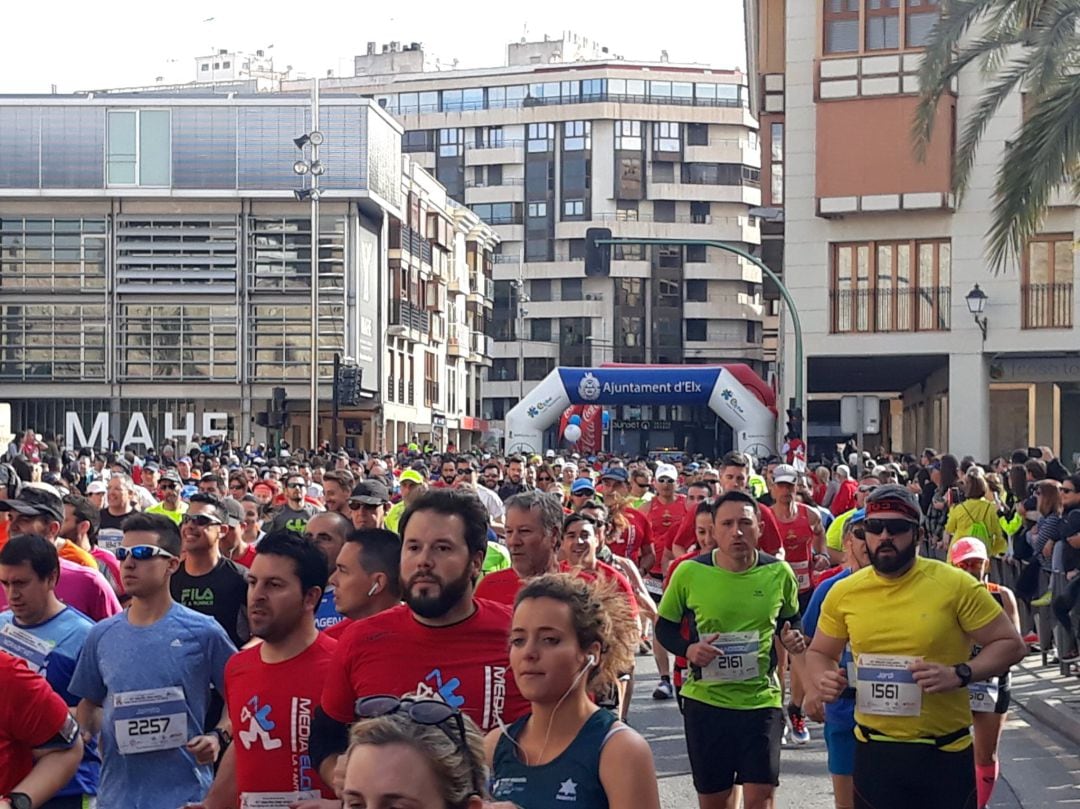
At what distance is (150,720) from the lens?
619 cm

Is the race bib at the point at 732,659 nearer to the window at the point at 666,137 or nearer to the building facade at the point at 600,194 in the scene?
the building facade at the point at 600,194

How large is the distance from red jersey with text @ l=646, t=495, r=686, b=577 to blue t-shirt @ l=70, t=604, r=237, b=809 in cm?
941

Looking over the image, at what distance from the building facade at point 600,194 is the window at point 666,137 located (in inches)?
4.1

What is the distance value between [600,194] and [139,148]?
125 ft

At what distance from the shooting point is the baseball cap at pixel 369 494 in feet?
33.6

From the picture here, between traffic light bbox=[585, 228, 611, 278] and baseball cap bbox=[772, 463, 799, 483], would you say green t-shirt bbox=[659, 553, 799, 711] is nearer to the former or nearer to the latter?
baseball cap bbox=[772, 463, 799, 483]

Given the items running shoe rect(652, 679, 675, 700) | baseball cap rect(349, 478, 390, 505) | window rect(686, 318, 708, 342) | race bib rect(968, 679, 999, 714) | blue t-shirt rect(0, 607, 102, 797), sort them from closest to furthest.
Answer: blue t-shirt rect(0, 607, 102, 797), race bib rect(968, 679, 999, 714), baseball cap rect(349, 478, 390, 505), running shoe rect(652, 679, 675, 700), window rect(686, 318, 708, 342)

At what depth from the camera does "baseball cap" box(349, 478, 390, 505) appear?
10.2m

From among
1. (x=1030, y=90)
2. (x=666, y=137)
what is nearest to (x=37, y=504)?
(x=1030, y=90)

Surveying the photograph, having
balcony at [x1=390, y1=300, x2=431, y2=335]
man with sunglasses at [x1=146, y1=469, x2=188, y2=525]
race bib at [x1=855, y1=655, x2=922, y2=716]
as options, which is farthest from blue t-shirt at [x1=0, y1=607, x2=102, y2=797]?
balcony at [x1=390, y1=300, x2=431, y2=335]

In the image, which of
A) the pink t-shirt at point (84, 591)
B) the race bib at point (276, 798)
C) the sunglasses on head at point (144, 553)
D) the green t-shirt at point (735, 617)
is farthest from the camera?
the green t-shirt at point (735, 617)

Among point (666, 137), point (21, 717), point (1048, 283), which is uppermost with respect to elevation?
point (666, 137)

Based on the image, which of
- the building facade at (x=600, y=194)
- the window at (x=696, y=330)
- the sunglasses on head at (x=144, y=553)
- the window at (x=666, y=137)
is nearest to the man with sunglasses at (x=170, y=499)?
the sunglasses on head at (x=144, y=553)

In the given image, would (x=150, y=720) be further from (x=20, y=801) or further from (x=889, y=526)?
(x=889, y=526)
